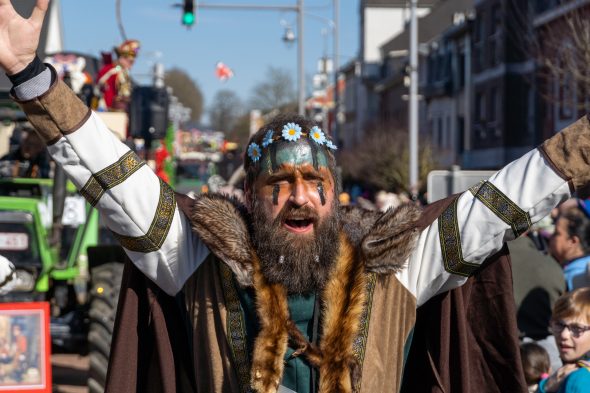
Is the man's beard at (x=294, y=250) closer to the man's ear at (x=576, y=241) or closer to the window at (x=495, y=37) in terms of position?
the man's ear at (x=576, y=241)

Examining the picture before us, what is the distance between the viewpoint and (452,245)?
3.63 meters

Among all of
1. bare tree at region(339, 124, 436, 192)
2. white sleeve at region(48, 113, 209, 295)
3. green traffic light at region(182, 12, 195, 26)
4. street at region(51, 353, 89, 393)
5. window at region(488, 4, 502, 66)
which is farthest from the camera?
window at region(488, 4, 502, 66)

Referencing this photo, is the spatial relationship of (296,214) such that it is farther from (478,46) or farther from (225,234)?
(478,46)

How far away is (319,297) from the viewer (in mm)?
3658

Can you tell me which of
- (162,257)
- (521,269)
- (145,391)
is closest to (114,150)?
(162,257)

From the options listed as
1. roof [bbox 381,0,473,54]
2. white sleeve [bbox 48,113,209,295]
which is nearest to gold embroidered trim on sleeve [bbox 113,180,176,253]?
white sleeve [bbox 48,113,209,295]

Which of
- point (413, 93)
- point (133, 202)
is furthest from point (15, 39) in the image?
point (413, 93)

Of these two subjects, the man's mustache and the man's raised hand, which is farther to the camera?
the man's mustache

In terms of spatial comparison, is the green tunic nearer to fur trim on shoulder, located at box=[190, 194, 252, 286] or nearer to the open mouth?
fur trim on shoulder, located at box=[190, 194, 252, 286]

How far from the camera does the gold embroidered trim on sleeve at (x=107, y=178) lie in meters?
3.46

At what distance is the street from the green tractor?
75 cm

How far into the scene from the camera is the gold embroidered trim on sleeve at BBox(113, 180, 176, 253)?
11.7ft

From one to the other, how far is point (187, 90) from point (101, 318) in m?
90.5

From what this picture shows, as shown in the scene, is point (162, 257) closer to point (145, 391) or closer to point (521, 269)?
point (145, 391)
